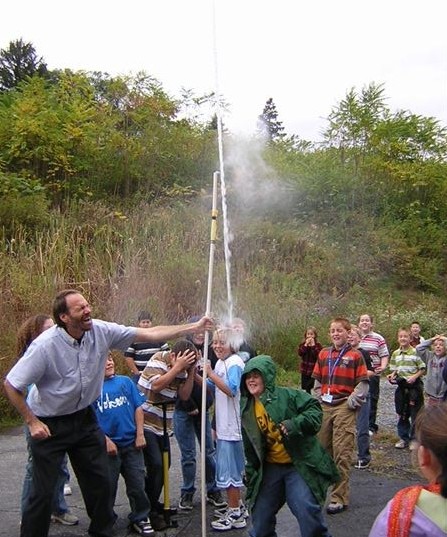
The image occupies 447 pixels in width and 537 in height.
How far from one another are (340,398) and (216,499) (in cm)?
145

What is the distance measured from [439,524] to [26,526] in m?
3.24

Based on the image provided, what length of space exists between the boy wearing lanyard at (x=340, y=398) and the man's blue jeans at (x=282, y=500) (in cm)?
155

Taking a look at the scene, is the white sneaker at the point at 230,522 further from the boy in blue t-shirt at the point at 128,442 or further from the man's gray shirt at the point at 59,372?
the man's gray shirt at the point at 59,372

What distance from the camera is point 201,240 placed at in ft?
56.0

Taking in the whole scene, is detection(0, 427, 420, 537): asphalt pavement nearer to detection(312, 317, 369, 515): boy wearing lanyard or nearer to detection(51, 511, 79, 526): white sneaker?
detection(51, 511, 79, 526): white sneaker

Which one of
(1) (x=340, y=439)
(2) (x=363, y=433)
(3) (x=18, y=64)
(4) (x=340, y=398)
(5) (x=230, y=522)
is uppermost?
(3) (x=18, y=64)

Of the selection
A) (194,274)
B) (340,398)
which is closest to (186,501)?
(340,398)

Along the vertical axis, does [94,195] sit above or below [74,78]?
below

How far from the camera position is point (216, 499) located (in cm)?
623

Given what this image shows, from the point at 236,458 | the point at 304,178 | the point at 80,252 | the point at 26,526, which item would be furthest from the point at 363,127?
the point at 26,526

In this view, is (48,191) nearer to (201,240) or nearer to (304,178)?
(201,240)

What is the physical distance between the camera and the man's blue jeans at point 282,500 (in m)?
4.52

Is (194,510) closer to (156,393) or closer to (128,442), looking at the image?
(128,442)

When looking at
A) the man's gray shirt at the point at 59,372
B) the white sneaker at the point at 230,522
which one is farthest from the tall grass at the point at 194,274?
the man's gray shirt at the point at 59,372
